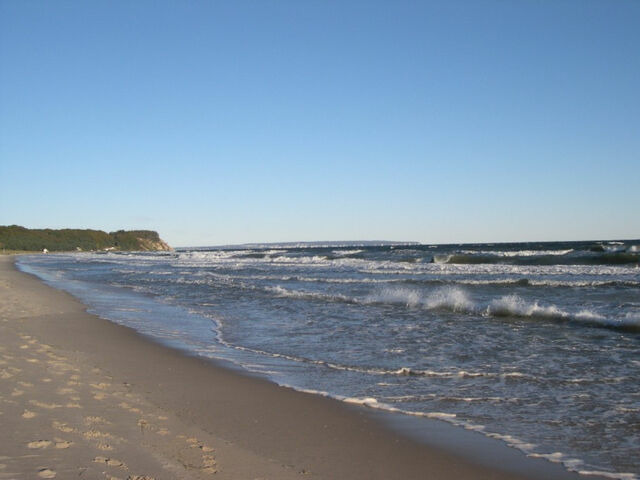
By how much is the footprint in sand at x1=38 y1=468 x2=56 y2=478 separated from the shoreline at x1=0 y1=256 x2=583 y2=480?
52 mm

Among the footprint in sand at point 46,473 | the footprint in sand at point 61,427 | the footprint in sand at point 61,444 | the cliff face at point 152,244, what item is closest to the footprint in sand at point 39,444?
the footprint in sand at point 61,444

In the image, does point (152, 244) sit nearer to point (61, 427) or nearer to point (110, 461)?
point (61, 427)

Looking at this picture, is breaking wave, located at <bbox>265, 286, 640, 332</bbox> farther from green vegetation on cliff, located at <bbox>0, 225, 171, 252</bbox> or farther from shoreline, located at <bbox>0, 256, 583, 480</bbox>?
green vegetation on cliff, located at <bbox>0, 225, 171, 252</bbox>

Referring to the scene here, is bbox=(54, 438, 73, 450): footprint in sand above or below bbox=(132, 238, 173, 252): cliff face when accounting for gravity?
below

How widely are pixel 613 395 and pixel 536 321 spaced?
597 cm

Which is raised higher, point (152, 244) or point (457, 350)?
point (152, 244)

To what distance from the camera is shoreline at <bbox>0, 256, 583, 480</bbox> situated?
3.88 metres

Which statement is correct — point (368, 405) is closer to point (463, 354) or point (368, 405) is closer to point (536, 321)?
point (463, 354)

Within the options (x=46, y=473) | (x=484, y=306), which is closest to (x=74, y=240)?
(x=484, y=306)

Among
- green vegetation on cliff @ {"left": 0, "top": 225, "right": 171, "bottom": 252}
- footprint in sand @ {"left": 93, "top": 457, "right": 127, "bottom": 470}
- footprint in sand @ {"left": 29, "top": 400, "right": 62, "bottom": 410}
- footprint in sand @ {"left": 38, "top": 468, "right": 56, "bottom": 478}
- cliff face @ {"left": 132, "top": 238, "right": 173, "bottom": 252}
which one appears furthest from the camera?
cliff face @ {"left": 132, "top": 238, "right": 173, "bottom": 252}

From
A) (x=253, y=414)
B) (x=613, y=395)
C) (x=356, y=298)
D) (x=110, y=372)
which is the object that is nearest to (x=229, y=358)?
(x=110, y=372)

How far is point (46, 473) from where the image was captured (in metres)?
3.44

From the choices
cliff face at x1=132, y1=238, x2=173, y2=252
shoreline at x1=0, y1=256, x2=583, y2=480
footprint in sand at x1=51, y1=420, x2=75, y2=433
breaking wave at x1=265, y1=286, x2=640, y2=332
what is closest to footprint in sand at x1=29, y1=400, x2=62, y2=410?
shoreline at x1=0, y1=256, x2=583, y2=480

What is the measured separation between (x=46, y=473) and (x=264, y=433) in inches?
70.4
